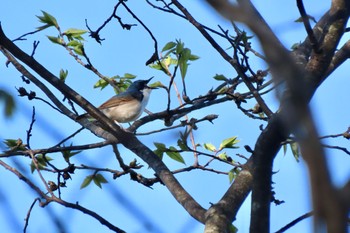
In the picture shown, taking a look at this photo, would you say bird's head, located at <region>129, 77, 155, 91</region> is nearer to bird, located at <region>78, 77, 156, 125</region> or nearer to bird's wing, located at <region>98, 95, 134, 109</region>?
bird, located at <region>78, 77, 156, 125</region>

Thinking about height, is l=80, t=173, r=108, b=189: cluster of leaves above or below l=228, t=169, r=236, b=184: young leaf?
below

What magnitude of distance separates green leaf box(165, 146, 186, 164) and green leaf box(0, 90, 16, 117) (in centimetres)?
255

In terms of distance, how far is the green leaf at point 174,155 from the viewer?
16.6 ft

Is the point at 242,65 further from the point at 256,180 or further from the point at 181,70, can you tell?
the point at 256,180

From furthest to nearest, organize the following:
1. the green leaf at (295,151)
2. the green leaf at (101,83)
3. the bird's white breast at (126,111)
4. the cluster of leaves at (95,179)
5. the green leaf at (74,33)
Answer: the bird's white breast at (126,111) → the green leaf at (101,83) → the green leaf at (74,33) → the green leaf at (295,151) → the cluster of leaves at (95,179)

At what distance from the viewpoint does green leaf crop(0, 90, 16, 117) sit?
2.52 m

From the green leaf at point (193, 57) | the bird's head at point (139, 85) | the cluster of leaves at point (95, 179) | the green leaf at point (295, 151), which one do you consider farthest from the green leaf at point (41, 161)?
the bird's head at point (139, 85)

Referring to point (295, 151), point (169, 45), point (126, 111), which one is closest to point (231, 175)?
point (295, 151)

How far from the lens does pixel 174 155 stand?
16.8ft

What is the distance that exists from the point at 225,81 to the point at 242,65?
115 cm

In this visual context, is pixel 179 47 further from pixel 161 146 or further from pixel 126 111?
pixel 126 111

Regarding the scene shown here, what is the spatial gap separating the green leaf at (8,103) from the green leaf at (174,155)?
255cm

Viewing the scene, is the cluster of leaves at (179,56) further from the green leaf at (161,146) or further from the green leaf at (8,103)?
the green leaf at (8,103)

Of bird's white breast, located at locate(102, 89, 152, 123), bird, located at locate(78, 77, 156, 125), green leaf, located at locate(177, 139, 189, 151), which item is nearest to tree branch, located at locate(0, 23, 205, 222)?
green leaf, located at locate(177, 139, 189, 151)
